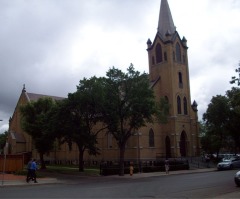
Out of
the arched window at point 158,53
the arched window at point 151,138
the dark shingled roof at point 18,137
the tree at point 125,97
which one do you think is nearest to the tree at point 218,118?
the arched window at point 151,138

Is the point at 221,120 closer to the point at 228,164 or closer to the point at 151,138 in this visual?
the point at 151,138

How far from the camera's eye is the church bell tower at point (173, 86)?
53.2 m

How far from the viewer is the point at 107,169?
3553 cm

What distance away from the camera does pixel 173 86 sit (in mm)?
53812

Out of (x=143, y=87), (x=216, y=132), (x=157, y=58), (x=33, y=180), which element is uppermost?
(x=157, y=58)

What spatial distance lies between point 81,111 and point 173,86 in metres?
21.7

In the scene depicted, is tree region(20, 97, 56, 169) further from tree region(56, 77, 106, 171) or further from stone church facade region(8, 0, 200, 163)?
stone church facade region(8, 0, 200, 163)

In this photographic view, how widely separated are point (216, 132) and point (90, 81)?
27.6 meters

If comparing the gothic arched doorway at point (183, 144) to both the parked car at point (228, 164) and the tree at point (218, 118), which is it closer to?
the tree at point (218, 118)

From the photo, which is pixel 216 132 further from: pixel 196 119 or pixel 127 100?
pixel 127 100

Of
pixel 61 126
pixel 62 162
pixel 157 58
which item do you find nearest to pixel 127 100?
pixel 61 126

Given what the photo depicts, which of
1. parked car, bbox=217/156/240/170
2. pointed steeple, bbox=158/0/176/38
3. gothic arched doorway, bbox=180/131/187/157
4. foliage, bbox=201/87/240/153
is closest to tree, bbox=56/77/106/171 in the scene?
parked car, bbox=217/156/240/170

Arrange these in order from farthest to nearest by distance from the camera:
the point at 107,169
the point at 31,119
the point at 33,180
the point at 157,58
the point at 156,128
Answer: the point at 157,58 < the point at 156,128 < the point at 31,119 < the point at 107,169 < the point at 33,180

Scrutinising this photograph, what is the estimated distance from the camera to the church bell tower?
174 ft
